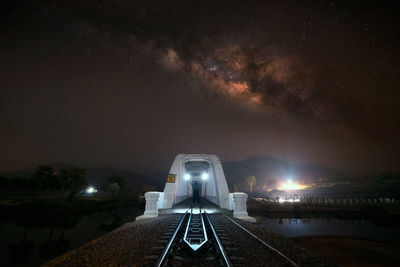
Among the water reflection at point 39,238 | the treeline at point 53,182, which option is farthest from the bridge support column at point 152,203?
the treeline at point 53,182

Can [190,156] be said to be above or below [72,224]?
above

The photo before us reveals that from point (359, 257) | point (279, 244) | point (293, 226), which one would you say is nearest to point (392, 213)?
point (293, 226)

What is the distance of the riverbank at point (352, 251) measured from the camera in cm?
1146

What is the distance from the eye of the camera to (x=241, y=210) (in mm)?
12344

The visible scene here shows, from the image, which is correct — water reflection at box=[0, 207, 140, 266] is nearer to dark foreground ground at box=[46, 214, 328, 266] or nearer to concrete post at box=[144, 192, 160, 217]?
concrete post at box=[144, 192, 160, 217]


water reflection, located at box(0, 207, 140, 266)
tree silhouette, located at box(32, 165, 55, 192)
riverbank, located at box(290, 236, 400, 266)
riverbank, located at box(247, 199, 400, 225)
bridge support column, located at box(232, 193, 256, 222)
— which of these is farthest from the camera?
tree silhouette, located at box(32, 165, 55, 192)

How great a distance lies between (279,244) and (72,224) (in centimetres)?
3684

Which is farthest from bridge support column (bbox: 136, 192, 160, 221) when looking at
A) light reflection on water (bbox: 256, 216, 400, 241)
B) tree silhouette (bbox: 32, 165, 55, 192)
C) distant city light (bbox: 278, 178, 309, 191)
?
tree silhouette (bbox: 32, 165, 55, 192)

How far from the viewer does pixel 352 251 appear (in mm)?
13383

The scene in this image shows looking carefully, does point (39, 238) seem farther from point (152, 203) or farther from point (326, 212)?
point (326, 212)

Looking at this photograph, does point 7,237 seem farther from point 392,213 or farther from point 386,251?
point 392,213

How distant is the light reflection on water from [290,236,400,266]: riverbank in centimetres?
555

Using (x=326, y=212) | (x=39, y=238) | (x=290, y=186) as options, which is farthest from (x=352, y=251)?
(x=290, y=186)

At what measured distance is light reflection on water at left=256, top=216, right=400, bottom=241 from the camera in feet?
71.2
